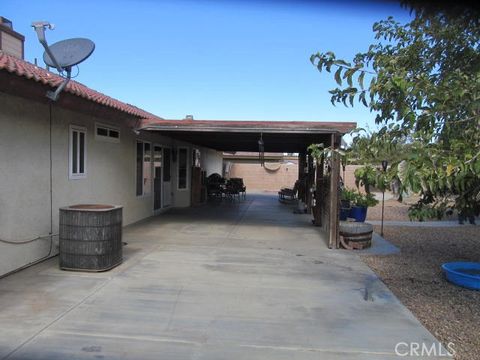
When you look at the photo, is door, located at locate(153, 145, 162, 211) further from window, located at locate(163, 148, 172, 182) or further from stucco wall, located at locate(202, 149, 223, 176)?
stucco wall, located at locate(202, 149, 223, 176)

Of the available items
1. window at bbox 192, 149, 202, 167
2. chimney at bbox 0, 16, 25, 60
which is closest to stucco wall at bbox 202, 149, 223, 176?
window at bbox 192, 149, 202, 167

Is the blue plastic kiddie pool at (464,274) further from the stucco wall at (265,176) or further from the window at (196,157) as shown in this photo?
the stucco wall at (265,176)

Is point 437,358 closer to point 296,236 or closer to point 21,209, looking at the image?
point 21,209

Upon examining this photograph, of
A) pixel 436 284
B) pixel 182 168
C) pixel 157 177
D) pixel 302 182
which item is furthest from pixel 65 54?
pixel 302 182

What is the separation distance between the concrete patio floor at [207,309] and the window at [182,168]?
8.46 m

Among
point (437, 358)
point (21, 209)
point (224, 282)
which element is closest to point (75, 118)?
point (21, 209)

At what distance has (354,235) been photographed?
349 inches

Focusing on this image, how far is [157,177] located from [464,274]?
9913 millimetres

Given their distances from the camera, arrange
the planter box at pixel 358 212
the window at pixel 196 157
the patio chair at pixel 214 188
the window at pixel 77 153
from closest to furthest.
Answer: the window at pixel 77 153
the planter box at pixel 358 212
the window at pixel 196 157
the patio chair at pixel 214 188

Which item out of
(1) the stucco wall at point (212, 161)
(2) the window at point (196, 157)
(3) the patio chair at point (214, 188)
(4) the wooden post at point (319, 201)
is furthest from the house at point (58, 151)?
(1) the stucco wall at point (212, 161)

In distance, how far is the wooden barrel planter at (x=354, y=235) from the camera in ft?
29.0

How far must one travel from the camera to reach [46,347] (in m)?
3.90

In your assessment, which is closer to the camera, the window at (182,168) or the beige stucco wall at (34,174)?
the beige stucco wall at (34,174)

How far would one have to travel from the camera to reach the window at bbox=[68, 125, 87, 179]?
8047 mm
